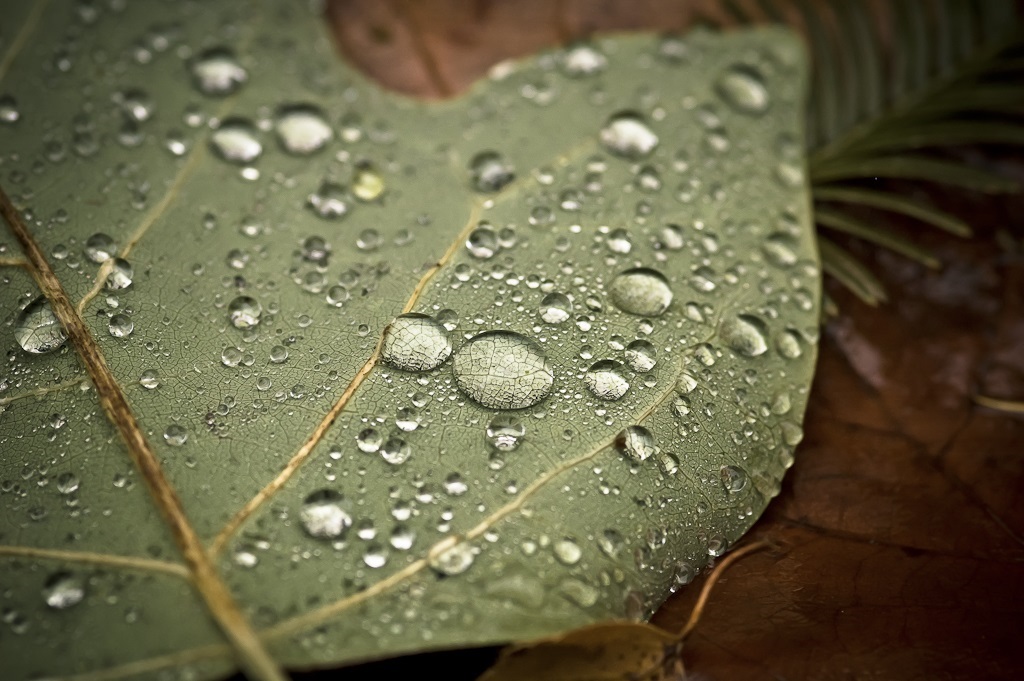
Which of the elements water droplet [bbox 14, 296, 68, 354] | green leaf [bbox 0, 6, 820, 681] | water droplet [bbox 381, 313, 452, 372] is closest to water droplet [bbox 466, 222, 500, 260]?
green leaf [bbox 0, 6, 820, 681]

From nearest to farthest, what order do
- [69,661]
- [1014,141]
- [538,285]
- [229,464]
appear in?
[69,661]
[229,464]
[538,285]
[1014,141]

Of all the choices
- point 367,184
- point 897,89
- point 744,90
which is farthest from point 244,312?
point 897,89

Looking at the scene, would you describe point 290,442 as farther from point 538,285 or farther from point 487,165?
point 487,165

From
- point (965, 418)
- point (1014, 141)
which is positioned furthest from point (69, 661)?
point (1014, 141)

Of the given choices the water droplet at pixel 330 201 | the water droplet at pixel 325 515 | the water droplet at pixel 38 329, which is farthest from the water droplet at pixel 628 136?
the water droplet at pixel 38 329

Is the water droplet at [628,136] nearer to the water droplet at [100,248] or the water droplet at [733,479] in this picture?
the water droplet at [733,479]

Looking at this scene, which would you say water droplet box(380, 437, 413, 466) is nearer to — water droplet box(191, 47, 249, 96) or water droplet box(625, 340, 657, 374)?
water droplet box(625, 340, 657, 374)
